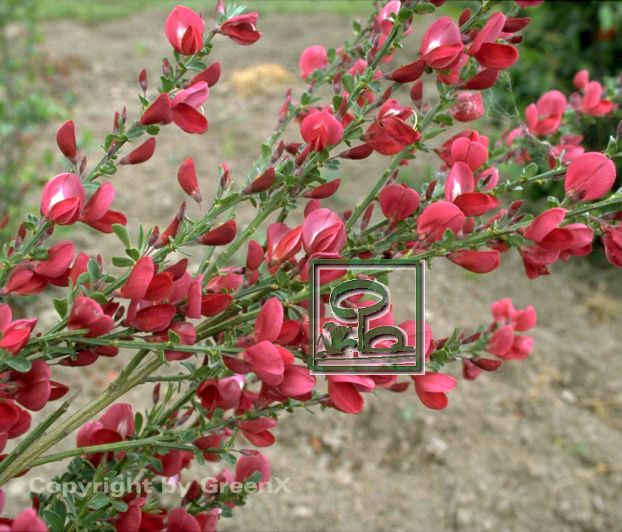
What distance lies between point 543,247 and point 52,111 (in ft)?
7.86

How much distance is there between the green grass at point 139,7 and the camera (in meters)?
6.38

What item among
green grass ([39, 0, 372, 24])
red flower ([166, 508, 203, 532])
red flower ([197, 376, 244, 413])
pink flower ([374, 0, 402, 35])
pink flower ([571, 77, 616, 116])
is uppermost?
pink flower ([374, 0, 402, 35])

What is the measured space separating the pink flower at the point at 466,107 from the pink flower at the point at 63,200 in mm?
409

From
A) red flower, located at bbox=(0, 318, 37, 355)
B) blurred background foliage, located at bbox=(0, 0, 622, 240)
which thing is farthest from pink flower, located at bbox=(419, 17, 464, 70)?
blurred background foliage, located at bbox=(0, 0, 622, 240)

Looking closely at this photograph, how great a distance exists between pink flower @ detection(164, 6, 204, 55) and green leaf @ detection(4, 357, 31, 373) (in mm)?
324

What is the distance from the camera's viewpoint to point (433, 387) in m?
0.75

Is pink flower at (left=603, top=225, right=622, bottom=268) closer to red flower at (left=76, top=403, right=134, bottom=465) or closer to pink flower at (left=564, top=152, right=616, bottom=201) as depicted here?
pink flower at (left=564, top=152, right=616, bottom=201)

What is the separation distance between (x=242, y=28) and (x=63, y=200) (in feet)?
0.80

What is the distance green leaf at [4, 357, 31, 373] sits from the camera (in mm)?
688

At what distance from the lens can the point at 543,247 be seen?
74 centimetres

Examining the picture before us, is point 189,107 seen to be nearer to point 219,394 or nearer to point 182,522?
point 219,394

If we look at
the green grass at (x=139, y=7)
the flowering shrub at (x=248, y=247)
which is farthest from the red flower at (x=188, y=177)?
the green grass at (x=139, y=7)

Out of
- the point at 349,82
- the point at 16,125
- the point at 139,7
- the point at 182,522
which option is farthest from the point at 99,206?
the point at 139,7

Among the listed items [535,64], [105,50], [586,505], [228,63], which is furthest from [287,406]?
[105,50]
